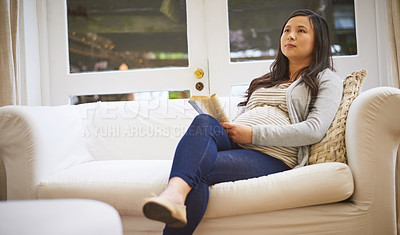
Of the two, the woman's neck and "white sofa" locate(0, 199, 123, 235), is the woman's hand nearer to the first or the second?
the woman's neck

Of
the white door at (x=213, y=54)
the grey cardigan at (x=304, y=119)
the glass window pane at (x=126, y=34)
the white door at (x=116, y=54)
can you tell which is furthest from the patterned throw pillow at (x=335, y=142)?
the glass window pane at (x=126, y=34)

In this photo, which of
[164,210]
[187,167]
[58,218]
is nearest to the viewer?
[58,218]

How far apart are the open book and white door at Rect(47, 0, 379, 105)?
1.11 meters

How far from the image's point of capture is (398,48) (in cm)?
207

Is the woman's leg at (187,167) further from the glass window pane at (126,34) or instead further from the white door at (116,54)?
the glass window pane at (126,34)

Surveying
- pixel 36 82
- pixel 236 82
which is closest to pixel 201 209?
pixel 236 82

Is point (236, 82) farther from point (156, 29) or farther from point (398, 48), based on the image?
point (398, 48)

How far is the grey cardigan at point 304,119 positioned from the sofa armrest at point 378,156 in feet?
0.50

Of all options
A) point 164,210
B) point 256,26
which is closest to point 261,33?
point 256,26

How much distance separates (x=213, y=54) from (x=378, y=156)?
1497 mm

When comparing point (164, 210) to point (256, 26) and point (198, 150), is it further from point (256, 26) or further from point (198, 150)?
point (256, 26)

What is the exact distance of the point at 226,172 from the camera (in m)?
1.24

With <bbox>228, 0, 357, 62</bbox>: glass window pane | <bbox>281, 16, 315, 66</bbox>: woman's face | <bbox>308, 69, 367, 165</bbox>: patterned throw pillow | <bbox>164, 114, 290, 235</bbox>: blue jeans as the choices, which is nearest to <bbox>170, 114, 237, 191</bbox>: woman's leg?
<bbox>164, 114, 290, 235</bbox>: blue jeans

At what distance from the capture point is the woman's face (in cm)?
161
